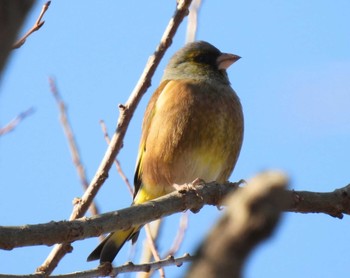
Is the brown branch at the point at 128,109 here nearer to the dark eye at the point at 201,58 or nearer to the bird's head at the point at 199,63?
the bird's head at the point at 199,63

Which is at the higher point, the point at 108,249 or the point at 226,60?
the point at 226,60

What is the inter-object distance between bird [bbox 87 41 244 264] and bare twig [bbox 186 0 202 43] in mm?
466

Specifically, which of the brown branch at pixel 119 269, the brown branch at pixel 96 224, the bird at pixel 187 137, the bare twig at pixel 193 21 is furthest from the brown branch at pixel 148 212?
the bare twig at pixel 193 21

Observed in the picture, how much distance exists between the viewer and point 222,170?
521cm

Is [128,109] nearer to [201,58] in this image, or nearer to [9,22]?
[201,58]

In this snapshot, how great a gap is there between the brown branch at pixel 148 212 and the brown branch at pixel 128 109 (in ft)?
1.60

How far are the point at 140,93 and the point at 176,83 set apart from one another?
1.97 metres

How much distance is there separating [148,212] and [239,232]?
2.31m

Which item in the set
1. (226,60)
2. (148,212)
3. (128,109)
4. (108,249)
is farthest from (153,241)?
(226,60)

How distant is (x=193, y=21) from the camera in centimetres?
539

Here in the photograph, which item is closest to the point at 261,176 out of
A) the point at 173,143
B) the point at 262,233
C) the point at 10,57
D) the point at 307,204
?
the point at 262,233

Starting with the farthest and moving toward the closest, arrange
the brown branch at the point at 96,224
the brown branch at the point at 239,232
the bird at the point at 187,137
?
the bird at the point at 187,137, the brown branch at the point at 96,224, the brown branch at the point at 239,232

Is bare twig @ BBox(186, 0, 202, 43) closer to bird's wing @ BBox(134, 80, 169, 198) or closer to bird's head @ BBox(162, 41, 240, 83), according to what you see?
bird's head @ BBox(162, 41, 240, 83)

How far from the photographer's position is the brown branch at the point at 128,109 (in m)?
3.49
